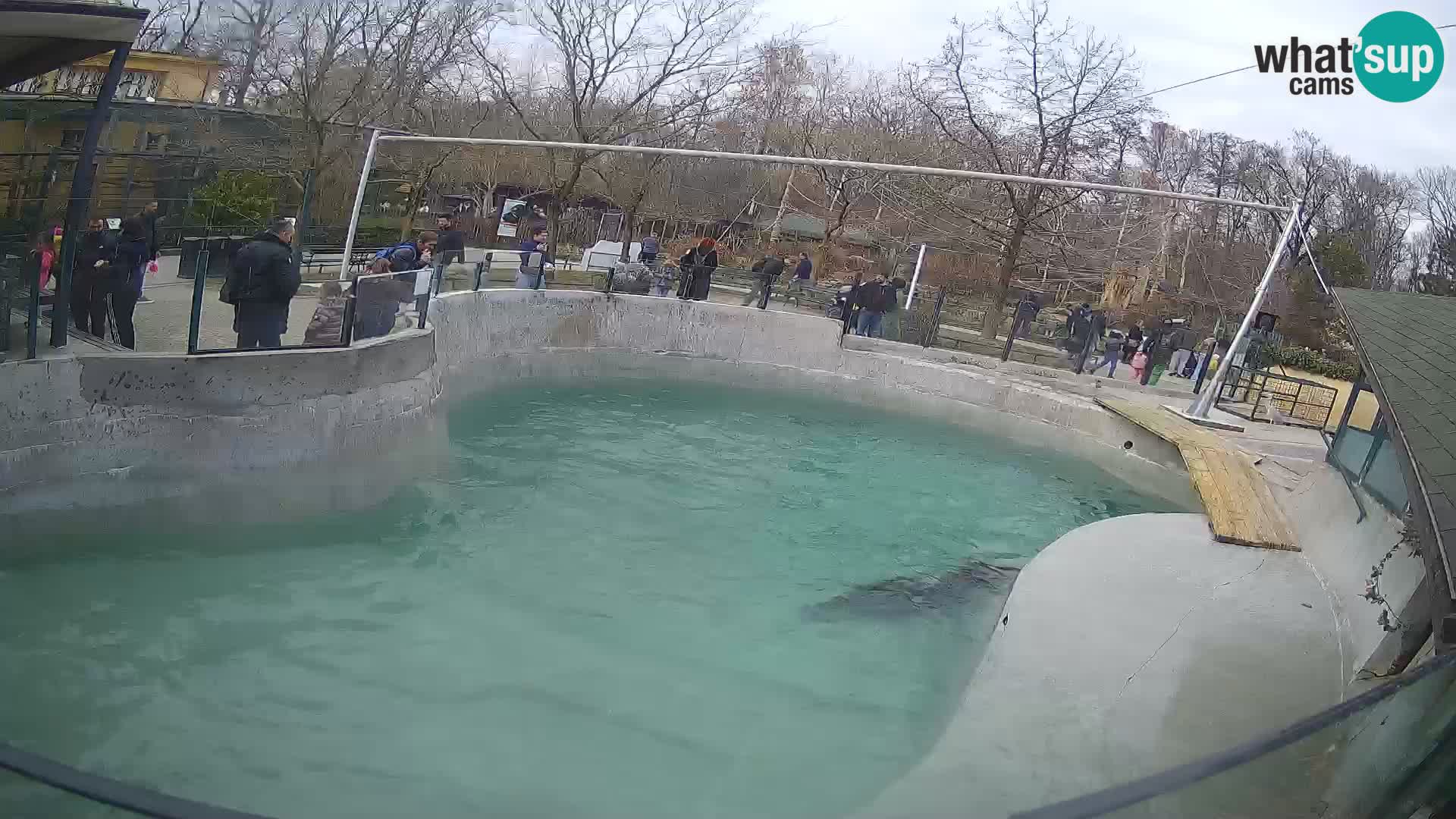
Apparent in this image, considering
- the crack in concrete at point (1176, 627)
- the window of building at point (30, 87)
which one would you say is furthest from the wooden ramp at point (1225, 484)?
the window of building at point (30, 87)

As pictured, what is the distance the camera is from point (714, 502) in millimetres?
12836

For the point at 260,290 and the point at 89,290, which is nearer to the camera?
the point at 89,290

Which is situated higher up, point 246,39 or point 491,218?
point 246,39

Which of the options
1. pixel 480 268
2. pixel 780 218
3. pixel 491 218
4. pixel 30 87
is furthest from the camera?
pixel 780 218

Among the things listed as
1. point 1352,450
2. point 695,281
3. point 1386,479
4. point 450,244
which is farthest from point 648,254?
point 1386,479

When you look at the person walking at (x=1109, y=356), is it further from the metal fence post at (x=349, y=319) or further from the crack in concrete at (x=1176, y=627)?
the metal fence post at (x=349, y=319)

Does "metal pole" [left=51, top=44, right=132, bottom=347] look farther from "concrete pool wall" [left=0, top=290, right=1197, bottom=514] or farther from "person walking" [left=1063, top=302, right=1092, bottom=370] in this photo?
"person walking" [left=1063, top=302, right=1092, bottom=370]

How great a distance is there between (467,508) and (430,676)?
12.7ft

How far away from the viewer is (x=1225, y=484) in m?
12.0

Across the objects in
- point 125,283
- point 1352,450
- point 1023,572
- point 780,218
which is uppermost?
point 780,218

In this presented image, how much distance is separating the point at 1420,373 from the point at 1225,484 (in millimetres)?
4887

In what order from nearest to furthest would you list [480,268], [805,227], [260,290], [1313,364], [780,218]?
[260,290]
[480,268]
[1313,364]
[780,218]
[805,227]

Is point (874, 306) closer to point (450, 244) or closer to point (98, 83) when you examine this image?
point (450, 244)

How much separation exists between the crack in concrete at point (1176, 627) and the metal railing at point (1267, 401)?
1068 centimetres
